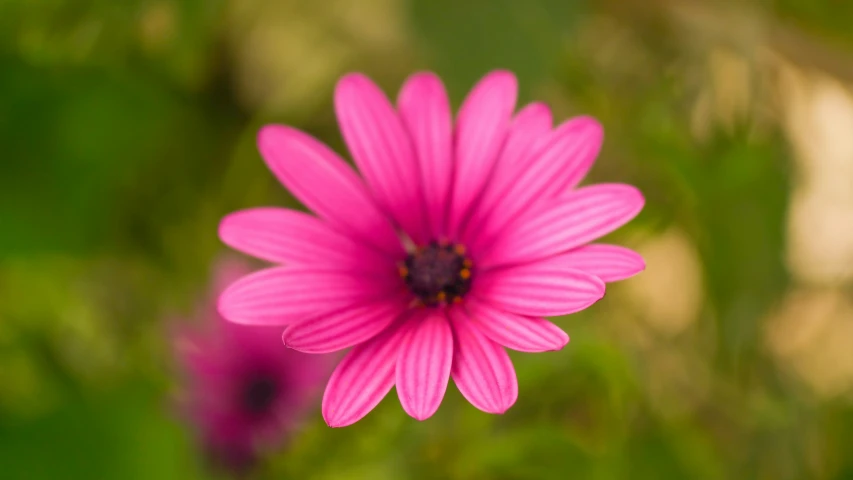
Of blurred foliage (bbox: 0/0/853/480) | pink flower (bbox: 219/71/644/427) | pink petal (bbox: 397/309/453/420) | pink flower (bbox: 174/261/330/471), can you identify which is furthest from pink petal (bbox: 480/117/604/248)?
pink flower (bbox: 174/261/330/471)

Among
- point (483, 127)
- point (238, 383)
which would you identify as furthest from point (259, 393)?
point (483, 127)

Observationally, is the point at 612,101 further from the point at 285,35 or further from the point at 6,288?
the point at 6,288

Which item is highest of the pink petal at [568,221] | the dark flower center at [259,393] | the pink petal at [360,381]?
the dark flower center at [259,393]

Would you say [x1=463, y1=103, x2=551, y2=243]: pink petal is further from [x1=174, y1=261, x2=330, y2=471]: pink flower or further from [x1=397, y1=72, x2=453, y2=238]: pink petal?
[x1=174, y1=261, x2=330, y2=471]: pink flower

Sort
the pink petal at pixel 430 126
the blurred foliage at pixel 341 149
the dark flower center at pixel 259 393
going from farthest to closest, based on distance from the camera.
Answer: the dark flower center at pixel 259 393
the blurred foliage at pixel 341 149
the pink petal at pixel 430 126

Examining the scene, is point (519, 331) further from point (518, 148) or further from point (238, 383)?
point (238, 383)

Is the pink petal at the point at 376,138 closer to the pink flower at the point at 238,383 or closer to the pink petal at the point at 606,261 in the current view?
the pink petal at the point at 606,261

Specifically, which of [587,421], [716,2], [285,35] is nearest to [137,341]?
[285,35]

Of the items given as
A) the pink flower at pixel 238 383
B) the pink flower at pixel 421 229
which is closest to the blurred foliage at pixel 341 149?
the pink flower at pixel 238 383
